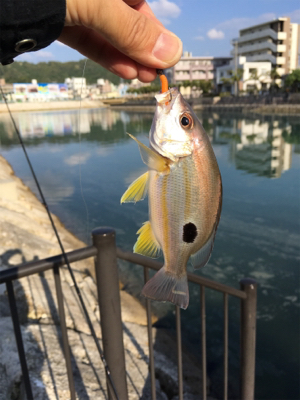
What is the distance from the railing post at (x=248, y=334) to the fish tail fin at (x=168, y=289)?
1.69 m

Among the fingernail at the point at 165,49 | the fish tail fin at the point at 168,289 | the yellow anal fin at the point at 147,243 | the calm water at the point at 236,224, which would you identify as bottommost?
the calm water at the point at 236,224

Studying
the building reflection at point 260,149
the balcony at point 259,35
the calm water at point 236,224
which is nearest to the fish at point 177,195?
the calm water at point 236,224

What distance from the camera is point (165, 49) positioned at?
1167 millimetres

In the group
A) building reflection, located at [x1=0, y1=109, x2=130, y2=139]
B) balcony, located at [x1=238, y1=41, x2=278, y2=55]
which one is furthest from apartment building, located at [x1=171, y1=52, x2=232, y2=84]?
building reflection, located at [x1=0, y1=109, x2=130, y2=139]

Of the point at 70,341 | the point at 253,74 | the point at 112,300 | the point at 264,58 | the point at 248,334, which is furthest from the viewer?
the point at 264,58

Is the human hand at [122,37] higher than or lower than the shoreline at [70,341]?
higher

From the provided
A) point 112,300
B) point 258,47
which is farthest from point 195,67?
point 112,300

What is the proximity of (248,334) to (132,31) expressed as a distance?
2.54 meters

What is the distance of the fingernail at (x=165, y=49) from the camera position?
1164 mm

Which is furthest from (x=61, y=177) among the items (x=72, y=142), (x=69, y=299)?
(x=69, y=299)

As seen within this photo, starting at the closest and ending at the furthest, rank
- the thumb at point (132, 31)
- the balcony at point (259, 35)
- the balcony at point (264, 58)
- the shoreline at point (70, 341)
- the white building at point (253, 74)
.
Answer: the thumb at point (132, 31) < the shoreline at point (70, 341) < the white building at point (253, 74) < the balcony at point (259, 35) < the balcony at point (264, 58)

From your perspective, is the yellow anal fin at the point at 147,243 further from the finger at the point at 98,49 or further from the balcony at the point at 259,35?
the balcony at the point at 259,35

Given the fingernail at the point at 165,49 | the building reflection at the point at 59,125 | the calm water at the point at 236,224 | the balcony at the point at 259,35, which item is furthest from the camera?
the balcony at the point at 259,35

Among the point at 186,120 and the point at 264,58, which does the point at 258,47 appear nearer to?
the point at 264,58
